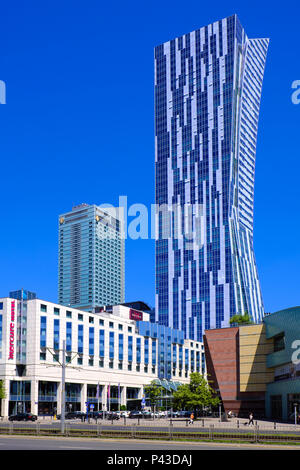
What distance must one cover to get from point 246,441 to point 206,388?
177 feet

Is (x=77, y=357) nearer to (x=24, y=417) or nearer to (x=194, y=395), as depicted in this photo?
(x=24, y=417)

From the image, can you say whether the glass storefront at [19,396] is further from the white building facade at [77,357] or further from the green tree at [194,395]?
the green tree at [194,395]

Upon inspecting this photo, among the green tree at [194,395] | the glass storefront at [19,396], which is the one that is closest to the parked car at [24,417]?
the glass storefront at [19,396]

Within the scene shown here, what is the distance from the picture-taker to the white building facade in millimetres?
118625

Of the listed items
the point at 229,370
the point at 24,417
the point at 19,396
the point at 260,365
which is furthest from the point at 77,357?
the point at 260,365

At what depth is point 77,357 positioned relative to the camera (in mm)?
130750

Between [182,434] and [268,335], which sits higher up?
[268,335]

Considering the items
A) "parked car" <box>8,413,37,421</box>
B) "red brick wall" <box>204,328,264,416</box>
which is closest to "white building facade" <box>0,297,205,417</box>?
"parked car" <box>8,413,37,421</box>

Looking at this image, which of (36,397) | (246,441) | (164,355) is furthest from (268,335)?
(164,355)

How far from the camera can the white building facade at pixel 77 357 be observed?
11862 centimetres

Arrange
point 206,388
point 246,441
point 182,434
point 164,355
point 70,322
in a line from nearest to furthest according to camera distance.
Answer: point 246,441
point 182,434
point 206,388
point 70,322
point 164,355

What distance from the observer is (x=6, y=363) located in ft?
385

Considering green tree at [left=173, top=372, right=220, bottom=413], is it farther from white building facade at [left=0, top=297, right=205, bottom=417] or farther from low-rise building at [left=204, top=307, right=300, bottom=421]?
white building facade at [left=0, top=297, right=205, bottom=417]
